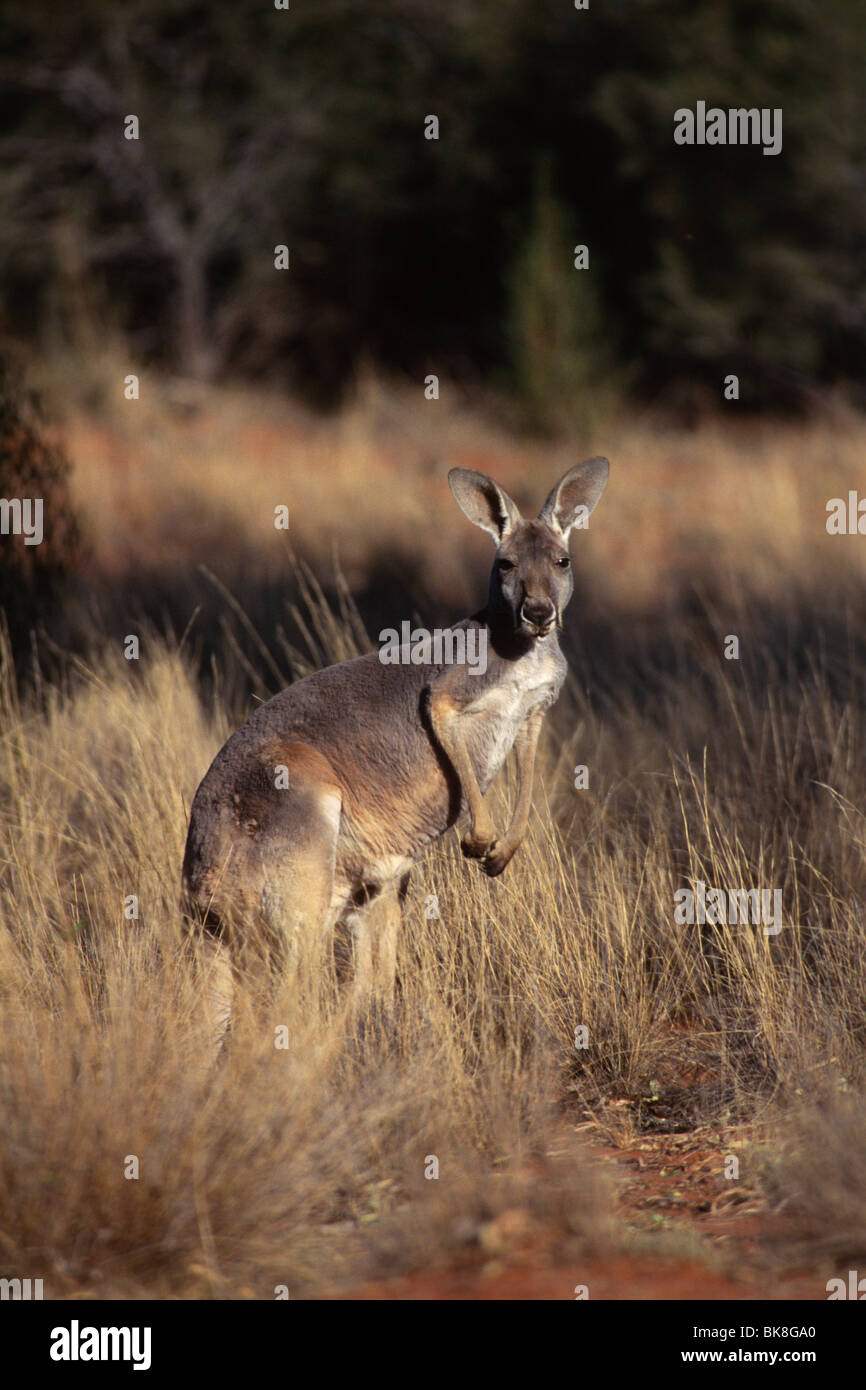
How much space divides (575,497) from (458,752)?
824mm

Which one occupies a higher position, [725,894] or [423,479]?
[423,479]

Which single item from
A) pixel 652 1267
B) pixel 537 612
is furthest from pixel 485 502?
pixel 652 1267

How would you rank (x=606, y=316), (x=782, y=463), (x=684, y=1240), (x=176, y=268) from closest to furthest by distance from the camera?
1. (x=684, y=1240)
2. (x=782, y=463)
3. (x=606, y=316)
4. (x=176, y=268)

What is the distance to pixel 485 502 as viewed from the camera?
4273mm

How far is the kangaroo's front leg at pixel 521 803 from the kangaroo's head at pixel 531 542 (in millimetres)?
379

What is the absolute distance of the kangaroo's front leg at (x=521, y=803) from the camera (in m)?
4.29

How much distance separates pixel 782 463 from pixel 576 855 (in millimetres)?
9346

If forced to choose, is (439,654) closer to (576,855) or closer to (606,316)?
(576,855)

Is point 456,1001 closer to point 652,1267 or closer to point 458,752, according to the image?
point 458,752

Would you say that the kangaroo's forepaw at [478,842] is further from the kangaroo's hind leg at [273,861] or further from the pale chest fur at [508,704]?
the kangaroo's hind leg at [273,861]

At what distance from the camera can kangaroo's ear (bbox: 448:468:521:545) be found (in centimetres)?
418

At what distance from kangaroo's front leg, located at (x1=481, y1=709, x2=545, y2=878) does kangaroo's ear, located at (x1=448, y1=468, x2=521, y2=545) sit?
1.82 feet

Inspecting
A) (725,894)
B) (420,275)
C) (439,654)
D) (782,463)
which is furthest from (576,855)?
(420,275)

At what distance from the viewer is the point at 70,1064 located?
11.5 feet
